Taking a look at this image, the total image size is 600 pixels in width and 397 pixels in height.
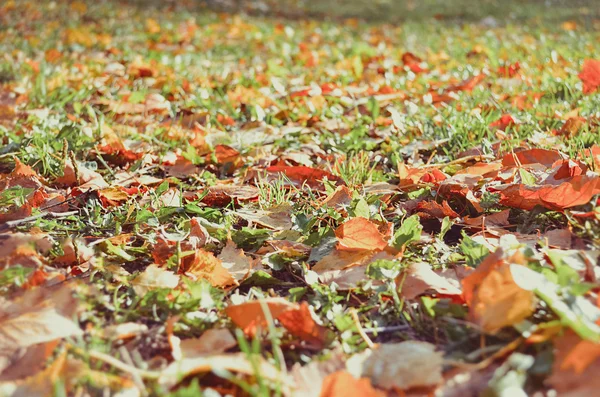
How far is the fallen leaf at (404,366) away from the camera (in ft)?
2.95

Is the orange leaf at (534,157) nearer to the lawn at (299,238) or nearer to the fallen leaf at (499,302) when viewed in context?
the lawn at (299,238)

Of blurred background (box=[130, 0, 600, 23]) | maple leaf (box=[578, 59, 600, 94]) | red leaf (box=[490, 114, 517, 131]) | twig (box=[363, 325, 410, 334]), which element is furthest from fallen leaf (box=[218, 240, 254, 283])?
blurred background (box=[130, 0, 600, 23])

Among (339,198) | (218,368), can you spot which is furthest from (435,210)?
(218,368)

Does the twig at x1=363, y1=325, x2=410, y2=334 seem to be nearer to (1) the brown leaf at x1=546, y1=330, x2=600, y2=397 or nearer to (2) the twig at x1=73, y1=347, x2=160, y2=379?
(1) the brown leaf at x1=546, y1=330, x2=600, y2=397

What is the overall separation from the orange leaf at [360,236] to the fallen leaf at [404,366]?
0.36 meters

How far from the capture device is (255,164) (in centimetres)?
213

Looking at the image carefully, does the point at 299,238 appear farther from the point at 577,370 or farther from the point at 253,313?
the point at 577,370

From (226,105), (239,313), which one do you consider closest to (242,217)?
(239,313)

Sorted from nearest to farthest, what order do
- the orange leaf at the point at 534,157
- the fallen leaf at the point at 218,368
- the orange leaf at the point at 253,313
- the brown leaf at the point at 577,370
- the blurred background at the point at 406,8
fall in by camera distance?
the brown leaf at the point at 577,370 < the fallen leaf at the point at 218,368 < the orange leaf at the point at 253,313 < the orange leaf at the point at 534,157 < the blurred background at the point at 406,8

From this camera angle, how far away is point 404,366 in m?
0.94

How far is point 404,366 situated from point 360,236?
1.51ft

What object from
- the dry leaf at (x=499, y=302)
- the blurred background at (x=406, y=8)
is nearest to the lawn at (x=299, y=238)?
the dry leaf at (x=499, y=302)

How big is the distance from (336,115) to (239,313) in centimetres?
167

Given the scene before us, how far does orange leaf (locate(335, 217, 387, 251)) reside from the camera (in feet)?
4.37
